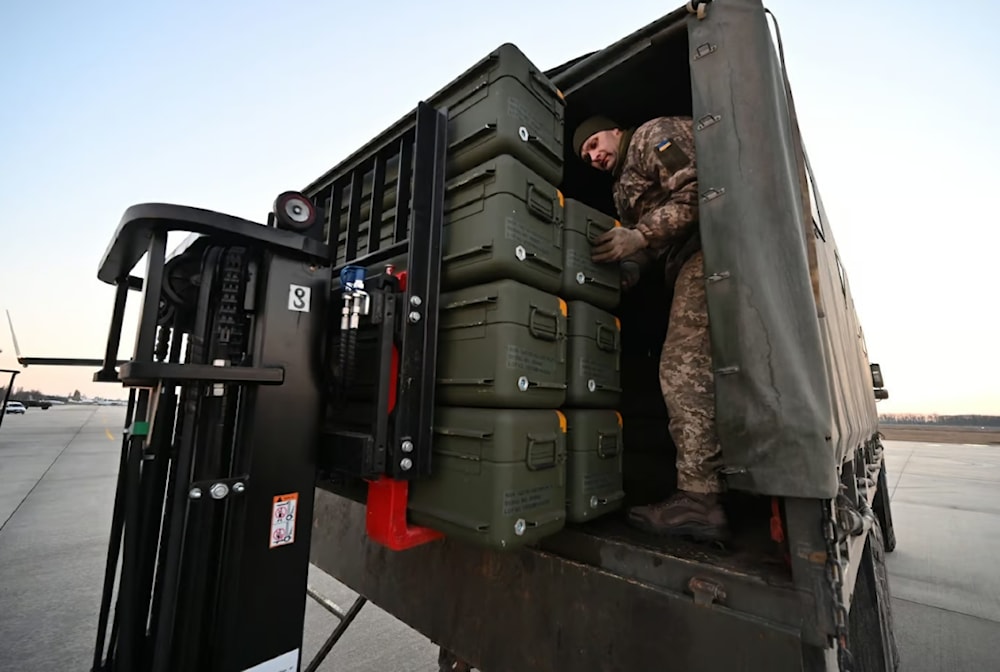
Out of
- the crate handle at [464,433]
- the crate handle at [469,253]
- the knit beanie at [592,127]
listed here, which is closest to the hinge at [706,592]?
the crate handle at [464,433]

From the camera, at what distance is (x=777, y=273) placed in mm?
1429

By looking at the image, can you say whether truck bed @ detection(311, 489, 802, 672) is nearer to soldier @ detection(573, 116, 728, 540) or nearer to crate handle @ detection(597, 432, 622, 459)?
soldier @ detection(573, 116, 728, 540)

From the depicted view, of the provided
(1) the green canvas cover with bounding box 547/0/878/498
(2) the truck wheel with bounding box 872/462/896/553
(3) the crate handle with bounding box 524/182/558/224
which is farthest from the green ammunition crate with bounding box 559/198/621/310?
(2) the truck wheel with bounding box 872/462/896/553

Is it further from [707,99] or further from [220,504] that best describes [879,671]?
[220,504]

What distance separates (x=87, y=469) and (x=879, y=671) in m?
12.7

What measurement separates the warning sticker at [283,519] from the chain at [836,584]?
1508 mm

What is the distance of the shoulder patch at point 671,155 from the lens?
1.93 meters

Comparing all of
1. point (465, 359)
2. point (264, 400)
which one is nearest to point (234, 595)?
point (264, 400)

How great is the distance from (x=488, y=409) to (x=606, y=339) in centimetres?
69

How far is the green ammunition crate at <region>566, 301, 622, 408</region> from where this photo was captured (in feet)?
5.87

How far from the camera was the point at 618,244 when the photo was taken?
1.88 meters

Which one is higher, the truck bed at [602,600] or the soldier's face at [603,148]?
the soldier's face at [603,148]

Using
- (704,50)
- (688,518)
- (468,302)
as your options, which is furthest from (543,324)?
(704,50)

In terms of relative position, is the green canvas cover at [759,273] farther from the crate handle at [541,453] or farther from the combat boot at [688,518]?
the crate handle at [541,453]
